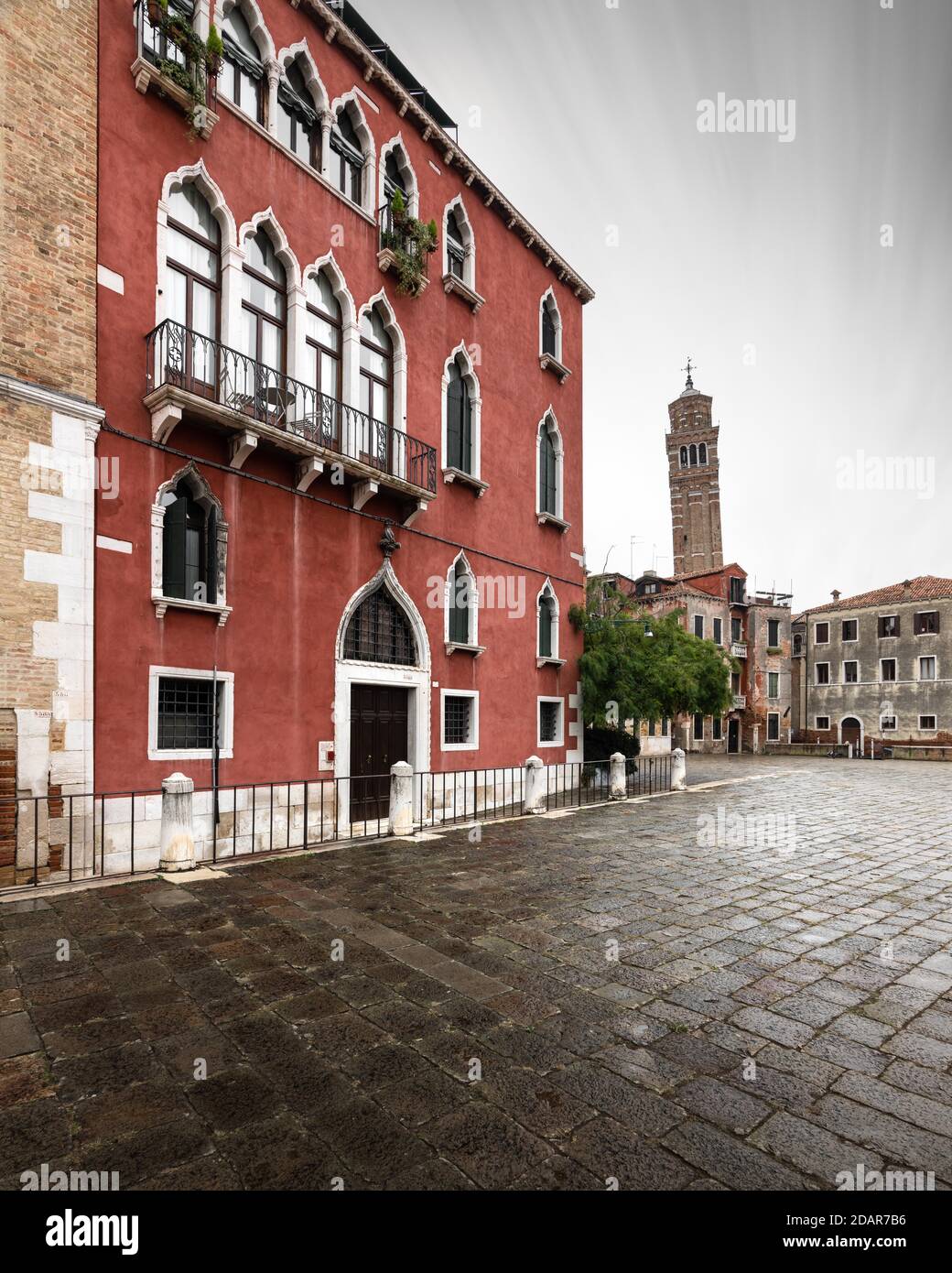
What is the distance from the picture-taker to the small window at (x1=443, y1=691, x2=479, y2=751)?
14570 millimetres

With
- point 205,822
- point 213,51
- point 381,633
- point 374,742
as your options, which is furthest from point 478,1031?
point 213,51

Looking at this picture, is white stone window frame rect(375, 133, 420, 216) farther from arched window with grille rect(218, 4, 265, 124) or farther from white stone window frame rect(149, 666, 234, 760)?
white stone window frame rect(149, 666, 234, 760)

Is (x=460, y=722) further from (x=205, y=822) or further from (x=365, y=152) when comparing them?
(x=365, y=152)

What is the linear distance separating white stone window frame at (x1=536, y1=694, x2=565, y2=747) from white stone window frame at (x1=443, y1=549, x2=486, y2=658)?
108 inches

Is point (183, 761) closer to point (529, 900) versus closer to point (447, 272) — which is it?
point (529, 900)

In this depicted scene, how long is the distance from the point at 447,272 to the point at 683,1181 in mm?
15896

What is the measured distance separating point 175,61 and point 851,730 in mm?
46872

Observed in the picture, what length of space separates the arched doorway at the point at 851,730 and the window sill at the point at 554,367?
34761 mm

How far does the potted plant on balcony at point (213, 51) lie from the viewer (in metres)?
9.79

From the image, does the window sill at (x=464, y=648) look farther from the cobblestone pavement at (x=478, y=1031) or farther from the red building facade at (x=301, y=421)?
the cobblestone pavement at (x=478, y=1031)

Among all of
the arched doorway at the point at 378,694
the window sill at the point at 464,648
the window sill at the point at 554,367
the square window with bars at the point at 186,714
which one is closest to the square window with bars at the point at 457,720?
the arched doorway at the point at 378,694

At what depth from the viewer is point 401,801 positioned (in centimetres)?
1073

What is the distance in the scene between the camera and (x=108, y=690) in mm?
8586
